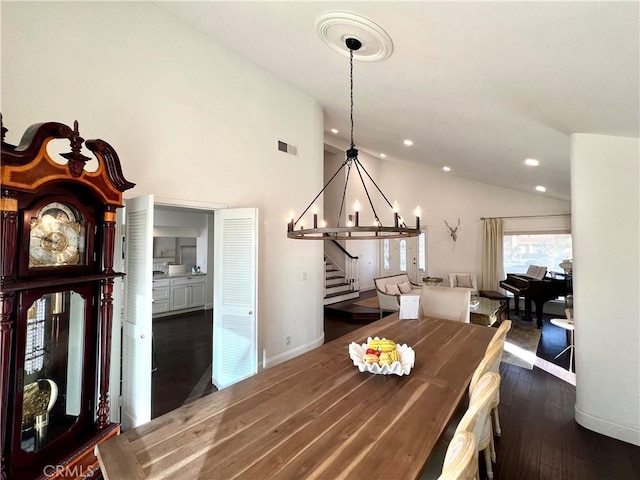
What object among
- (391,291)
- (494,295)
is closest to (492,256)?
(494,295)

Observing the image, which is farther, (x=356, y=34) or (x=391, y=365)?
(x=356, y=34)

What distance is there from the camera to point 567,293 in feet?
18.7

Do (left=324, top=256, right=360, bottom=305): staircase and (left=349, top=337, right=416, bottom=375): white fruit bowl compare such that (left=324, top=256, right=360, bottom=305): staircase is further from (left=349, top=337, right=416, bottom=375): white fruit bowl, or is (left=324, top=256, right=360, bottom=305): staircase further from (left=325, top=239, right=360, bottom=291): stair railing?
(left=349, top=337, right=416, bottom=375): white fruit bowl

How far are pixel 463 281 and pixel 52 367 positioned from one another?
26.5 ft

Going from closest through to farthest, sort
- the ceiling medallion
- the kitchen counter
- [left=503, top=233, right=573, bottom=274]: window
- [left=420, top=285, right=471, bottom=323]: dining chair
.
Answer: the ceiling medallion
[left=420, top=285, right=471, bottom=323]: dining chair
the kitchen counter
[left=503, top=233, right=573, bottom=274]: window

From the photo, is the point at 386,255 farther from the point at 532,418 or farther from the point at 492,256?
the point at 532,418

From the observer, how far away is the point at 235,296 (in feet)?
11.0

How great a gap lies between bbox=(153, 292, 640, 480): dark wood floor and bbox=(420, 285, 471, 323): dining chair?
971 mm

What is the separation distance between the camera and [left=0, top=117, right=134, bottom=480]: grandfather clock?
1.43 metres

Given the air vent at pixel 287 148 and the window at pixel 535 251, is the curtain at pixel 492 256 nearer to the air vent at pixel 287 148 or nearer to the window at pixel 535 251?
the window at pixel 535 251

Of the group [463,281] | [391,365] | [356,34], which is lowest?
[463,281]

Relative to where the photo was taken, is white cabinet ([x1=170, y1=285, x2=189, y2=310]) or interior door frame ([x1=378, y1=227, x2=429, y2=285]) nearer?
white cabinet ([x1=170, y1=285, x2=189, y2=310])

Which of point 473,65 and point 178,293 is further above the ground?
point 473,65

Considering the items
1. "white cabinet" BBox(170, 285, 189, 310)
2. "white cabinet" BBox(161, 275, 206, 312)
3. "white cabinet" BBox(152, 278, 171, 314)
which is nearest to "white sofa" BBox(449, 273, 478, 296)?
"white cabinet" BBox(161, 275, 206, 312)
